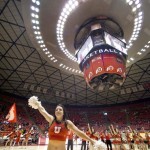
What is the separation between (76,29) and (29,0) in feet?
11.3

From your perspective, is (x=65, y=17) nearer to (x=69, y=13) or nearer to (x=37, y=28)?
(x=69, y=13)

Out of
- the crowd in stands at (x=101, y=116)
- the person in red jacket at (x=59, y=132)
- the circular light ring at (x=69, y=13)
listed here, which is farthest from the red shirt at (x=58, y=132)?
the crowd in stands at (x=101, y=116)

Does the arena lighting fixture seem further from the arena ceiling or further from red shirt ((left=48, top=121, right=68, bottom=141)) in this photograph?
red shirt ((left=48, top=121, right=68, bottom=141))

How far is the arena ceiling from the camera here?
31.3 feet

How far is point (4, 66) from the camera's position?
20.8 metres

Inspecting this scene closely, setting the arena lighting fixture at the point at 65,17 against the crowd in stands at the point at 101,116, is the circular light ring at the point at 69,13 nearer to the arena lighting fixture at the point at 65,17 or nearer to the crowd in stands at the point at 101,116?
the arena lighting fixture at the point at 65,17

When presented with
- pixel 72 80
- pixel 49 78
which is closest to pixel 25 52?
pixel 49 78

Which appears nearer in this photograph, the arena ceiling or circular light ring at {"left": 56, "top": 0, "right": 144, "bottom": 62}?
circular light ring at {"left": 56, "top": 0, "right": 144, "bottom": 62}

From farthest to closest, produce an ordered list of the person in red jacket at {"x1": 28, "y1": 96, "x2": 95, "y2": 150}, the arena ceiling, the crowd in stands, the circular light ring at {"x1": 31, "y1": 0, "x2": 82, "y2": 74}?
the crowd in stands < the arena ceiling < the circular light ring at {"x1": 31, "y1": 0, "x2": 82, "y2": 74} < the person in red jacket at {"x1": 28, "y1": 96, "x2": 95, "y2": 150}

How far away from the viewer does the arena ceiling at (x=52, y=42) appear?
953 cm

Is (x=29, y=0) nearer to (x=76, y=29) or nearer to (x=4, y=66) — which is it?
(x=76, y=29)

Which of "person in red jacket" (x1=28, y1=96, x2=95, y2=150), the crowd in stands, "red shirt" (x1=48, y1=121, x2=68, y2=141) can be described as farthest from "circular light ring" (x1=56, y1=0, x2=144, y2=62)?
the crowd in stands

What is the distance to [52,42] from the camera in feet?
38.1

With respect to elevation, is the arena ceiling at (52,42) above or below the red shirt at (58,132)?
above
